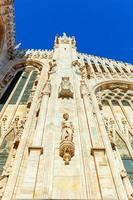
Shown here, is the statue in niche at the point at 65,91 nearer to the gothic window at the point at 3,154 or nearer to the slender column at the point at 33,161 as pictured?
the slender column at the point at 33,161

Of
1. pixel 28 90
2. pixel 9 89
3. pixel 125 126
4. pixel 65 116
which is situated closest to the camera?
pixel 65 116

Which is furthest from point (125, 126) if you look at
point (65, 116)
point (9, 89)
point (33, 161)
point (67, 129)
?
point (9, 89)

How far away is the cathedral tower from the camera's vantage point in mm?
6855

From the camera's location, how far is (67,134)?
8398mm

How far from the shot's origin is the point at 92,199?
6.24m

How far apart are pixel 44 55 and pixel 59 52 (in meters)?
4.02

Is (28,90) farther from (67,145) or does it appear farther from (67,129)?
(67,145)

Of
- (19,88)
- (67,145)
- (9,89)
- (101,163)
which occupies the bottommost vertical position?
(101,163)

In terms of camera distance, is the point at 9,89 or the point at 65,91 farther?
the point at 9,89

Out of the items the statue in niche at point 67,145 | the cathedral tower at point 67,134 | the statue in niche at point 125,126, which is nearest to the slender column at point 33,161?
the cathedral tower at point 67,134

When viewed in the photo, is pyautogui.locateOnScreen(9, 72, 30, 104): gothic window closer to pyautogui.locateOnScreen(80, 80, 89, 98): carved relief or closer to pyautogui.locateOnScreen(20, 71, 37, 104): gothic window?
pyautogui.locateOnScreen(20, 71, 37, 104): gothic window

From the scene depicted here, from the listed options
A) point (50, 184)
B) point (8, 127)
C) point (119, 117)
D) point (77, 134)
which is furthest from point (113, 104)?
point (50, 184)

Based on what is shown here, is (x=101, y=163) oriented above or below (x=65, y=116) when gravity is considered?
below

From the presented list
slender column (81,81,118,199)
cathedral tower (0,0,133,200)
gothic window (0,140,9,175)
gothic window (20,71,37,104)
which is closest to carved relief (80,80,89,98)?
cathedral tower (0,0,133,200)
